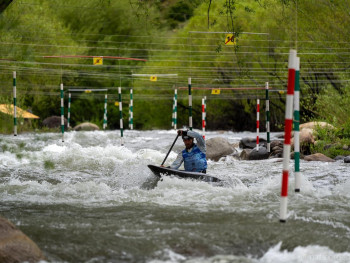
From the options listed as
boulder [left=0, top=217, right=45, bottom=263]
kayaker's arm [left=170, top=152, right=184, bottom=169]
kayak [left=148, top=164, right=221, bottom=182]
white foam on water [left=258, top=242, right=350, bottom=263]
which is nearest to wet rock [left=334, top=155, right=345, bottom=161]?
kayaker's arm [left=170, top=152, right=184, bottom=169]

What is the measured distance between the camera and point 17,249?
495 centimetres

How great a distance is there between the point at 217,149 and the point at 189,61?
1197 cm

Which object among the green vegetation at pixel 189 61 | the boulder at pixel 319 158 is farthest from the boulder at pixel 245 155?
the green vegetation at pixel 189 61

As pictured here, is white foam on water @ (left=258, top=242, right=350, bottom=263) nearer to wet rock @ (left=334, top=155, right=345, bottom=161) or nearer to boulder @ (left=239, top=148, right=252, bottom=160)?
wet rock @ (left=334, top=155, right=345, bottom=161)

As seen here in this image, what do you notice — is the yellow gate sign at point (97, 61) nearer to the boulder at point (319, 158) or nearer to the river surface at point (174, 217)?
the river surface at point (174, 217)

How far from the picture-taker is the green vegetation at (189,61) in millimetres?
19875

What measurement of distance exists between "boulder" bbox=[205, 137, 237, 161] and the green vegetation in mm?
2523

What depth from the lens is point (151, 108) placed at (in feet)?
122

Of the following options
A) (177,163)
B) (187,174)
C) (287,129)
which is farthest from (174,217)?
(177,163)

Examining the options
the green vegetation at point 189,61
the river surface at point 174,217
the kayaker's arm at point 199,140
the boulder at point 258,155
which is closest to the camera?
the river surface at point 174,217

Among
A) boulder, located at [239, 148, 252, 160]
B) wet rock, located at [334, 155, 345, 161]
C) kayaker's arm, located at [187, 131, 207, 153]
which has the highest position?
kayaker's arm, located at [187, 131, 207, 153]

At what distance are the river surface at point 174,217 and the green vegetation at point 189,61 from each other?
5.32 metres

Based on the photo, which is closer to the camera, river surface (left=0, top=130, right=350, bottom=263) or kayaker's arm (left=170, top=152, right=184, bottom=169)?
river surface (left=0, top=130, right=350, bottom=263)

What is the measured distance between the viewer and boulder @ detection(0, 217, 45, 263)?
4.88 metres
